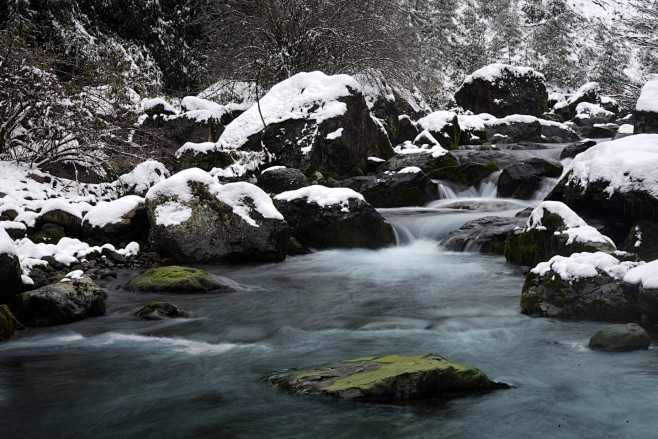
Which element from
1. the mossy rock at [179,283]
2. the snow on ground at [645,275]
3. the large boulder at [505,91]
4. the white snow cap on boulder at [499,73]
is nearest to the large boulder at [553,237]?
the snow on ground at [645,275]

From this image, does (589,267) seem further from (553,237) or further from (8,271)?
(8,271)

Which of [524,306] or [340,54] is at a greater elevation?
[340,54]

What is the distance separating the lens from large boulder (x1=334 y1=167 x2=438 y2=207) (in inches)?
476

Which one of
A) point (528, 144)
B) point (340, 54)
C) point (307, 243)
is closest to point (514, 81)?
point (528, 144)

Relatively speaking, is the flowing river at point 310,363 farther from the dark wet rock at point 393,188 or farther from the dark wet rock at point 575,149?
the dark wet rock at point 575,149

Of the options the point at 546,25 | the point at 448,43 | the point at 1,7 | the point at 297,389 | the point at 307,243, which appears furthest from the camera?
the point at 546,25

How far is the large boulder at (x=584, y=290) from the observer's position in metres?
4.65

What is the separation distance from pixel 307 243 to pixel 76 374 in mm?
5829

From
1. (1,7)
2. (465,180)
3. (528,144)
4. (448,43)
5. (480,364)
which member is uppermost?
(448,43)

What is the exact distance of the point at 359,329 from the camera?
16.9 feet

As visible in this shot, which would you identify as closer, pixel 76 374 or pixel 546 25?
pixel 76 374

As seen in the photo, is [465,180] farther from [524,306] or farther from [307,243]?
[524,306]

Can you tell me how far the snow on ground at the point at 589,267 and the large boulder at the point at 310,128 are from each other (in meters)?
8.36

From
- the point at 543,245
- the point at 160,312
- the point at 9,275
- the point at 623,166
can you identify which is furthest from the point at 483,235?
the point at 9,275
